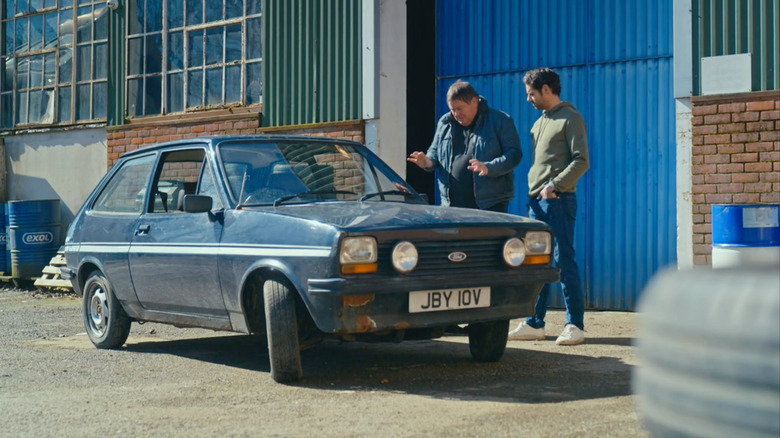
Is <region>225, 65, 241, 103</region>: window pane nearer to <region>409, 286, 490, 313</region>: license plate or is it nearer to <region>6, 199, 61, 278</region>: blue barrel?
<region>6, 199, 61, 278</region>: blue barrel

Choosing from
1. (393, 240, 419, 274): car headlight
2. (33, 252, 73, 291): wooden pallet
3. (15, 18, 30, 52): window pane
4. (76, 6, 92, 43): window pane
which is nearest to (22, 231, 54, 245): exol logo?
(33, 252, 73, 291): wooden pallet

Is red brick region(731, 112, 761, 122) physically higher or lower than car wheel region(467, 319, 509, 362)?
higher

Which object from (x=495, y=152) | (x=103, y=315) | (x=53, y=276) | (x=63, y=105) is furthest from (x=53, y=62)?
(x=495, y=152)

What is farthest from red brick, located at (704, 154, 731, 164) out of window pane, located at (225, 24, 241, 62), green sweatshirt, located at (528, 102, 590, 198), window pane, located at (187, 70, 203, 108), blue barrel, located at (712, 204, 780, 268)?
window pane, located at (187, 70, 203, 108)

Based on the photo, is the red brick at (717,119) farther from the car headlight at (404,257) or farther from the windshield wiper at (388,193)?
the car headlight at (404,257)

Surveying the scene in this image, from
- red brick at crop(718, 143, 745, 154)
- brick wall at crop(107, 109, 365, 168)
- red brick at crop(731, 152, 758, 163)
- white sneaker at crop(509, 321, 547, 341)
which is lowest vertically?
white sneaker at crop(509, 321, 547, 341)

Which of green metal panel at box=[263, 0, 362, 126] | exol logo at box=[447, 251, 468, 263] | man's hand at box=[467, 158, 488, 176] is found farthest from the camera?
green metal panel at box=[263, 0, 362, 126]

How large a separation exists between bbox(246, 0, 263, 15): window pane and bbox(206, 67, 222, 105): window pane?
0.85m

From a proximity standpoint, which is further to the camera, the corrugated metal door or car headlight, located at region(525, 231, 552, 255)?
the corrugated metal door

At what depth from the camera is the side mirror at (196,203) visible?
19.7 feet

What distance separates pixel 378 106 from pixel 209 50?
3005 millimetres

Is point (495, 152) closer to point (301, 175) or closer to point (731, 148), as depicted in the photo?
point (301, 175)

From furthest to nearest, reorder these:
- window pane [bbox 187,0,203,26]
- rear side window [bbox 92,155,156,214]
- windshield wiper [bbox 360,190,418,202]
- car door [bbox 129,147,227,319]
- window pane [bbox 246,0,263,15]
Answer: window pane [bbox 187,0,203,26] → window pane [bbox 246,0,263,15] → rear side window [bbox 92,155,156,214] → windshield wiper [bbox 360,190,418,202] → car door [bbox 129,147,227,319]

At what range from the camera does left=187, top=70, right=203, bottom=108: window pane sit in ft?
42.5
